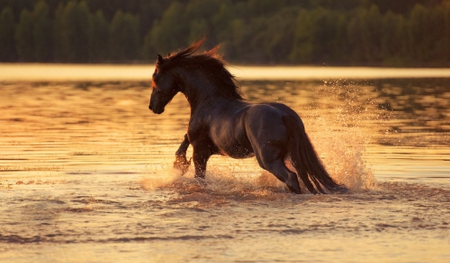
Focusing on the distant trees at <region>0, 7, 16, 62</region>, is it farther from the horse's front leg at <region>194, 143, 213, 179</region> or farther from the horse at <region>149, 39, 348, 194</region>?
the horse's front leg at <region>194, 143, 213, 179</region>

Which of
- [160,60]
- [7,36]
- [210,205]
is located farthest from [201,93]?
[7,36]

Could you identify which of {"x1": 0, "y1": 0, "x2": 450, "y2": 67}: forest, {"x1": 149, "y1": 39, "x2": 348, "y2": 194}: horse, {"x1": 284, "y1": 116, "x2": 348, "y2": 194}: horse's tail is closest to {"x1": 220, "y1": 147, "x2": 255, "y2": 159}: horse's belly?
{"x1": 149, "y1": 39, "x2": 348, "y2": 194}: horse

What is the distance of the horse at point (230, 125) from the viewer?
444 inches

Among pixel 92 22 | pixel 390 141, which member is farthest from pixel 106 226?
pixel 92 22

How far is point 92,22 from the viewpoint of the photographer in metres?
158

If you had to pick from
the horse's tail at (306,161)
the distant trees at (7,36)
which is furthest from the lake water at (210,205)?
the distant trees at (7,36)

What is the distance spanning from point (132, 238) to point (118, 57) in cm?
14119

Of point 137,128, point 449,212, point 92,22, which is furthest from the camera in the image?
point 92,22

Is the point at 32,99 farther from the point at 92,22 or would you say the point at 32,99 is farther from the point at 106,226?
the point at 92,22

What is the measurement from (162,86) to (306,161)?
2.72m

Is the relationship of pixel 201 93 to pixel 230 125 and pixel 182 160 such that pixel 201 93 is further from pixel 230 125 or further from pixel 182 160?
pixel 230 125

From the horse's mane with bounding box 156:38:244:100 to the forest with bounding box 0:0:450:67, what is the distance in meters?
94.6

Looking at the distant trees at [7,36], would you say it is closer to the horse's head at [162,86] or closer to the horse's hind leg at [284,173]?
the horse's head at [162,86]

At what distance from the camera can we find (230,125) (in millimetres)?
11844
